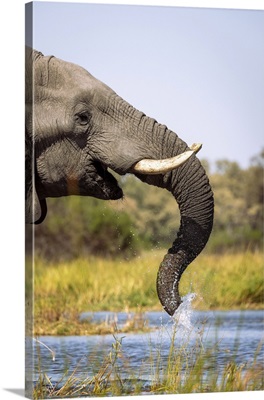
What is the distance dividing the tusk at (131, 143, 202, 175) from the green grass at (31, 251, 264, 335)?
3.44 metres

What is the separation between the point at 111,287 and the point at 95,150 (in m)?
4.88

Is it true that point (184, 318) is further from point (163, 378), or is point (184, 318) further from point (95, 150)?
point (95, 150)

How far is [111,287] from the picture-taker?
1316cm

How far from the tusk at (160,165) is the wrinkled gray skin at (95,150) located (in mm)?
64

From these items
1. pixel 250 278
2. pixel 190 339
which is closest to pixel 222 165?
pixel 250 278

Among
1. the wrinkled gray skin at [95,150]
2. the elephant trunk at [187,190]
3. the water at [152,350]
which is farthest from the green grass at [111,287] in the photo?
the elephant trunk at [187,190]

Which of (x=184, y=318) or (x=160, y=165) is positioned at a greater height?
(x=160, y=165)

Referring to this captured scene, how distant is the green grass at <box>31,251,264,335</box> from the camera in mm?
12141

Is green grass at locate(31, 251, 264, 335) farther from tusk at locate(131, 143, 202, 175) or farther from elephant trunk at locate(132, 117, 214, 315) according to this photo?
tusk at locate(131, 143, 202, 175)

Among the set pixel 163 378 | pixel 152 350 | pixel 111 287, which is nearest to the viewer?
pixel 163 378

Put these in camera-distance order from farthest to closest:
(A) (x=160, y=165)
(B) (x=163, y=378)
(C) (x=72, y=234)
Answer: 1. (C) (x=72, y=234)
2. (B) (x=163, y=378)
3. (A) (x=160, y=165)

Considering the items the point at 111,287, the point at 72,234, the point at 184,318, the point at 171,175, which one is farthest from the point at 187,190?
the point at 72,234

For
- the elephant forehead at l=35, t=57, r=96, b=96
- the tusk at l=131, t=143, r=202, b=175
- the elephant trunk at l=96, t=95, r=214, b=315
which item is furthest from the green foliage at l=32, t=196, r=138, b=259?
the tusk at l=131, t=143, r=202, b=175

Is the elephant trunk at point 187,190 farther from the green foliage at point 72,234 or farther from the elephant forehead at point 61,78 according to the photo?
the green foliage at point 72,234
